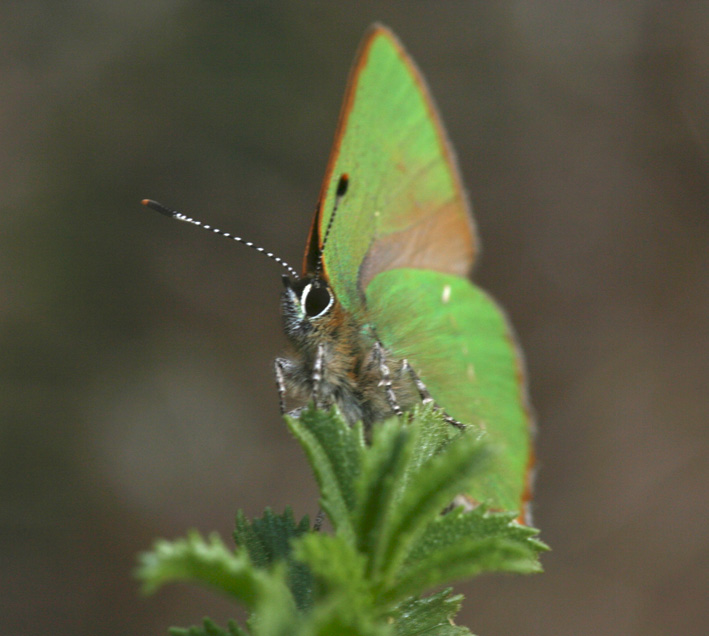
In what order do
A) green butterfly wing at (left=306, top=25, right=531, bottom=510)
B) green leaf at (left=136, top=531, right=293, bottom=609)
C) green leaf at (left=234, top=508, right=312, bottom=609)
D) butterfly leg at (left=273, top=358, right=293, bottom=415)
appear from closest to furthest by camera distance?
green leaf at (left=136, top=531, right=293, bottom=609) → green leaf at (left=234, top=508, right=312, bottom=609) → butterfly leg at (left=273, top=358, right=293, bottom=415) → green butterfly wing at (left=306, top=25, right=531, bottom=510)

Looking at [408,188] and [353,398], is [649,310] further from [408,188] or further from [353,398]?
[353,398]

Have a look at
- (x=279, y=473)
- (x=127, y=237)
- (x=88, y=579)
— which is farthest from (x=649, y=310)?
(x=88, y=579)

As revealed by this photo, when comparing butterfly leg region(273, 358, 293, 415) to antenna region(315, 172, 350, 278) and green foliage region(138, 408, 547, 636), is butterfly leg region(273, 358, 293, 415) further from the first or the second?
green foliage region(138, 408, 547, 636)

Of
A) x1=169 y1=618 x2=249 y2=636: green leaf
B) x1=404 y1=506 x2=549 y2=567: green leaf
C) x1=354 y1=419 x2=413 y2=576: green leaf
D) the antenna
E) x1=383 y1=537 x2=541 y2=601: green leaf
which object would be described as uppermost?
the antenna

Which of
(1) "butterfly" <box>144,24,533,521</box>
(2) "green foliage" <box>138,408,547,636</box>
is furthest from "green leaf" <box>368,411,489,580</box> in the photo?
(1) "butterfly" <box>144,24,533,521</box>

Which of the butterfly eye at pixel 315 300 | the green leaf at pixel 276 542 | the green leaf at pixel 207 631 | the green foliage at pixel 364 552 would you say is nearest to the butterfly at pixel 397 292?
the butterfly eye at pixel 315 300

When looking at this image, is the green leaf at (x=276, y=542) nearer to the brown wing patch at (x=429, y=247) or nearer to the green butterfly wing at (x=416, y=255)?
the green butterfly wing at (x=416, y=255)
